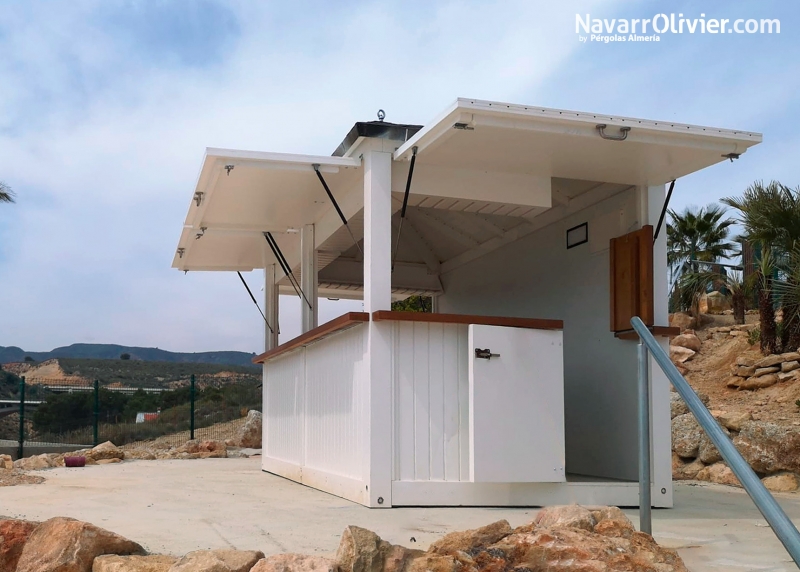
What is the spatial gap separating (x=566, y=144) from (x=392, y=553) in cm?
435

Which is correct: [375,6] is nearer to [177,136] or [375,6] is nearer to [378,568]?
[177,136]

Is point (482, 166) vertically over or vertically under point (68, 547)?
over

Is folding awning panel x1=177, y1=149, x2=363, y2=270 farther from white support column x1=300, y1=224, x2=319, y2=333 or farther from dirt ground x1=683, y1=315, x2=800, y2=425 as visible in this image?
dirt ground x1=683, y1=315, x2=800, y2=425

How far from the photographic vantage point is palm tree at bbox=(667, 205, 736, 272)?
29281 millimetres

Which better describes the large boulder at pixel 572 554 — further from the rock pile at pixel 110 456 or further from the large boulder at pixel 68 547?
the rock pile at pixel 110 456

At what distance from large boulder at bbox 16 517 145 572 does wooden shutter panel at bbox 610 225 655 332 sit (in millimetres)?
5078

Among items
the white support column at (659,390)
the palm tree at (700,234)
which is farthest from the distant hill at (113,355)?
the white support column at (659,390)

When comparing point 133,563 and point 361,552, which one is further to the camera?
point 133,563

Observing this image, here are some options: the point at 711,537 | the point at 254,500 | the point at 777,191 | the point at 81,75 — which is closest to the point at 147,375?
the point at 81,75

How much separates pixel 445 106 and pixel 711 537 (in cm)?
363

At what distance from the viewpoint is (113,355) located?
54.3 m

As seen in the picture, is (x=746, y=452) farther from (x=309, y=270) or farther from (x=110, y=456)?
(x=110, y=456)

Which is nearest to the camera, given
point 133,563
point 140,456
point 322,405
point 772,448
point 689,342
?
point 133,563

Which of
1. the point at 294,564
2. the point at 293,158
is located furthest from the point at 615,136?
the point at 294,564
